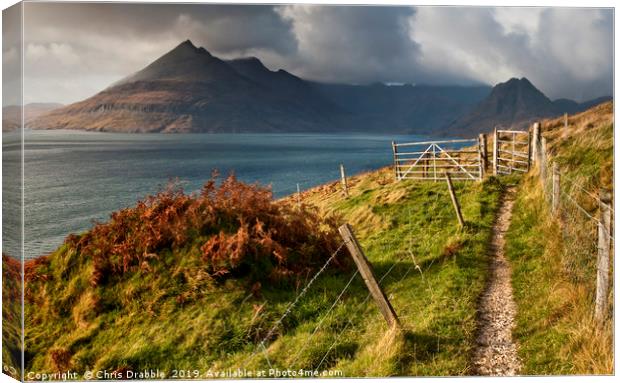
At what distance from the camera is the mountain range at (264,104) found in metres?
12.3

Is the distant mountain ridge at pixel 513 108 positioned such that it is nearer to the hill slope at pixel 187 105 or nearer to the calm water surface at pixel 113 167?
the calm water surface at pixel 113 167

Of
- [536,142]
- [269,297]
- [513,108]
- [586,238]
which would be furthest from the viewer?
[536,142]

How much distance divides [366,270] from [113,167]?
7.03 metres

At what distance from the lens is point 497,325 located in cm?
854

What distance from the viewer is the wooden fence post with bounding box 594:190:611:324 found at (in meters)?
7.56

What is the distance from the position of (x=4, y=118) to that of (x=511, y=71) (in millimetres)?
10076

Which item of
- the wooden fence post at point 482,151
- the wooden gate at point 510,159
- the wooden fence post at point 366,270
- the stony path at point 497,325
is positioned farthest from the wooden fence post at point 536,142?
the wooden fence post at point 366,270

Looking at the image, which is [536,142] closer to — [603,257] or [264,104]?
[264,104]

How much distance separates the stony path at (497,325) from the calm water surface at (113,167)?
4743 mm

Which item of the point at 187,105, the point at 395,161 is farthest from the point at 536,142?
the point at 187,105

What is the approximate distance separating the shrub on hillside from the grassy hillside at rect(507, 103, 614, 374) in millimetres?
3830

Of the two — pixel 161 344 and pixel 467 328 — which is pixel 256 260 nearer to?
pixel 161 344

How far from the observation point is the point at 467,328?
8375 millimetres

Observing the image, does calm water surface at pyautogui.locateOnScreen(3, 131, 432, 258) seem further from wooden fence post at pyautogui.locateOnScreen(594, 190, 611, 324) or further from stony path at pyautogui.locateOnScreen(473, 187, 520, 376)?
wooden fence post at pyautogui.locateOnScreen(594, 190, 611, 324)
